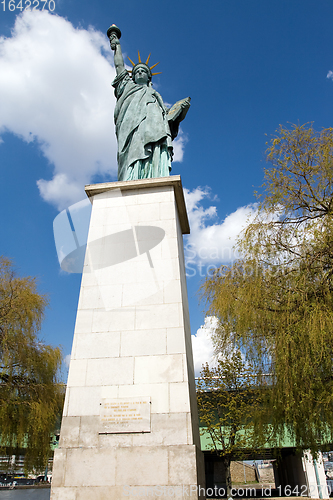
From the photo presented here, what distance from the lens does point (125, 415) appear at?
5.62 meters

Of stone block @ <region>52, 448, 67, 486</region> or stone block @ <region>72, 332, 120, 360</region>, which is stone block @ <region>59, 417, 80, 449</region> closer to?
stone block @ <region>52, 448, 67, 486</region>

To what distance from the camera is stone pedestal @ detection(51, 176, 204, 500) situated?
17.2 feet

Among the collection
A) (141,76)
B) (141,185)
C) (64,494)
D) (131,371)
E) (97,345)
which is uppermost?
(141,76)

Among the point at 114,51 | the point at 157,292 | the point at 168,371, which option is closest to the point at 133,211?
the point at 157,292

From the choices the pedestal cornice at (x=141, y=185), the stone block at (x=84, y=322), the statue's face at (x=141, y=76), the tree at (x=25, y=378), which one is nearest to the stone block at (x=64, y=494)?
the stone block at (x=84, y=322)

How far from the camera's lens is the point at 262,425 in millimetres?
8547

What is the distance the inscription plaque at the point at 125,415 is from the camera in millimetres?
5527

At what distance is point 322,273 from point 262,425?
13.0 ft

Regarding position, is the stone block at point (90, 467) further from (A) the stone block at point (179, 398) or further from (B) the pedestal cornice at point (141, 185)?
(B) the pedestal cornice at point (141, 185)

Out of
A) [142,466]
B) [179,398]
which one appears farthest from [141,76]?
[142,466]

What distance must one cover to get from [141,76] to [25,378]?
36.7ft

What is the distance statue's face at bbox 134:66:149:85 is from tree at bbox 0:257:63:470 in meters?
9.01

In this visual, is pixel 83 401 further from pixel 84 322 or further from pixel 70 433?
pixel 84 322

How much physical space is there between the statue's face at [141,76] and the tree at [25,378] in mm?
9006
